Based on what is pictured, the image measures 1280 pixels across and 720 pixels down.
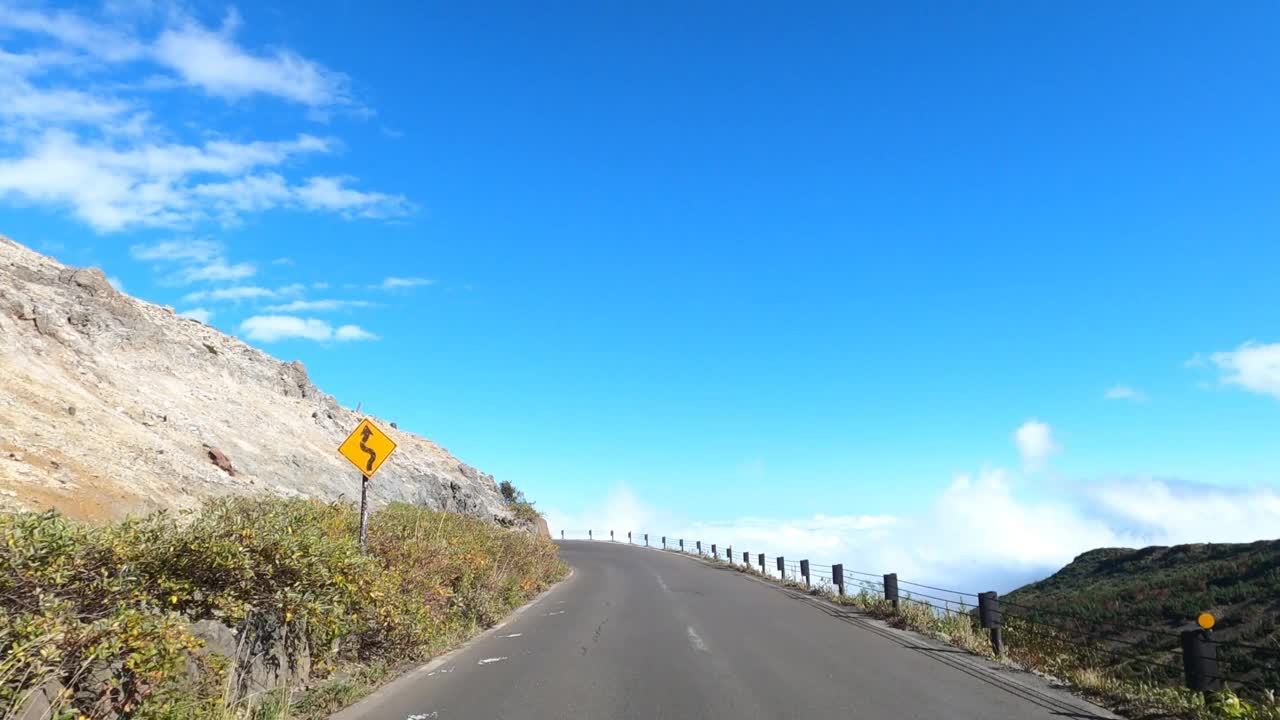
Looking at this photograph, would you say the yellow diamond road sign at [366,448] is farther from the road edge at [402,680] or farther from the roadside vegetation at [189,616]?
the road edge at [402,680]

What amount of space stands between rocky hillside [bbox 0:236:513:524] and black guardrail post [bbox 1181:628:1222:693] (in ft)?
55.4

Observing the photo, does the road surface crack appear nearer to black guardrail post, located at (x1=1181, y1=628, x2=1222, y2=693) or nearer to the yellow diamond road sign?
the yellow diamond road sign

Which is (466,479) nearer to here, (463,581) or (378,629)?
(463,581)

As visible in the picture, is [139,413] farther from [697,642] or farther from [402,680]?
[697,642]

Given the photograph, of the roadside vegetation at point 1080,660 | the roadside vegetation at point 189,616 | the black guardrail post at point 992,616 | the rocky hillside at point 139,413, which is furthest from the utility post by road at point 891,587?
the rocky hillside at point 139,413

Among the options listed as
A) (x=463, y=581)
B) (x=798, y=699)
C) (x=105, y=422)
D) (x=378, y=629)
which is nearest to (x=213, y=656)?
(x=378, y=629)

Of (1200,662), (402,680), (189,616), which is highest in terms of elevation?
(189,616)

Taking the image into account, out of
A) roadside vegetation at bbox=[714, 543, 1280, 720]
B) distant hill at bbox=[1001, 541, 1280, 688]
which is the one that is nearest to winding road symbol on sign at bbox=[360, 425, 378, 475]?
roadside vegetation at bbox=[714, 543, 1280, 720]

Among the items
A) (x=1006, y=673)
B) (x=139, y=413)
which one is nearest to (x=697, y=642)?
(x=1006, y=673)

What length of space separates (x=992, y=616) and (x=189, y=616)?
1175 centimetres

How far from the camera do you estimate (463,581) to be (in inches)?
523

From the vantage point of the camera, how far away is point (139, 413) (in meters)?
21.7

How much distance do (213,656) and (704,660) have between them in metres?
6.42

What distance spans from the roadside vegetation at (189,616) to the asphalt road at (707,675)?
817mm
